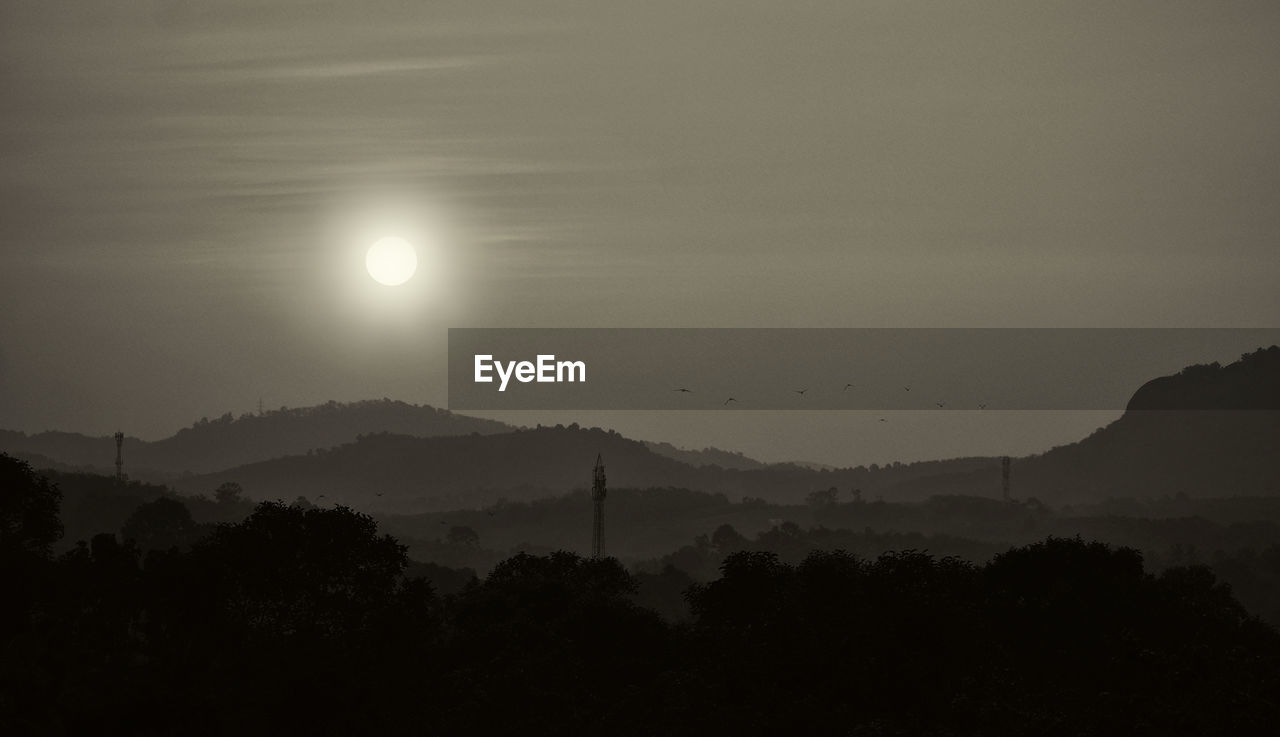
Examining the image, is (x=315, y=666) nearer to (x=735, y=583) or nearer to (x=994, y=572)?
(x=735, y=583)

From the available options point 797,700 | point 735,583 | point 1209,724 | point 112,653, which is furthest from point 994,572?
point 112,653

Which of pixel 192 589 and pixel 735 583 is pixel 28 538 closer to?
pixel 192 589

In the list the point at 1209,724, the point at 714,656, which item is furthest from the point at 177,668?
the point at 1209,724

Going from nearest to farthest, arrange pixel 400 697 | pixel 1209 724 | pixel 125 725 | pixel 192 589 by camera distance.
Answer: pixel 1209 724 < pixel 125 725 < pixel 400 697 < pixel 192 589

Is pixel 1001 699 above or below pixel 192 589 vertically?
below

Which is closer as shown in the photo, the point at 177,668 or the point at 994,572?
the point at 177,668

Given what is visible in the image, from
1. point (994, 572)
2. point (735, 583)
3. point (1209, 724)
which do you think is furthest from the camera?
point (994, 572)
